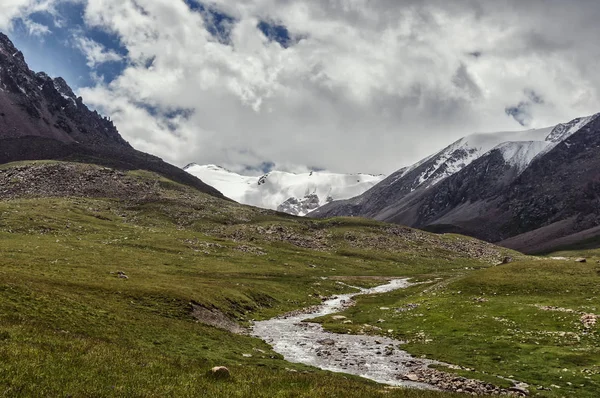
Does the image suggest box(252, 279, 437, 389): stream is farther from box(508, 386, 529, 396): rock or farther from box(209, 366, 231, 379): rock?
box(209, 366, 231, 379): rock

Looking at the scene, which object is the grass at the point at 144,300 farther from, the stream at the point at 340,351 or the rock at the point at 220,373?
the stream at the point at 340,351

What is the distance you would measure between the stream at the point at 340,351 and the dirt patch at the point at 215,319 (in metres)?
2.59

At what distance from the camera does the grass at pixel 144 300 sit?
18094 millimetres

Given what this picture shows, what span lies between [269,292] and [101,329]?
5218 cm

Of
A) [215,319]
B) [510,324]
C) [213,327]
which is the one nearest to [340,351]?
[213,327]

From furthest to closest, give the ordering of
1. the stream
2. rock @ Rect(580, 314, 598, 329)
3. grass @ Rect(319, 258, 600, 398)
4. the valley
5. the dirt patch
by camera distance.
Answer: the dirt patch
rock @ Rect(580, 314, 598, 329)
the stream
grass @ Rect(319, 258, 600, 398)
the valley

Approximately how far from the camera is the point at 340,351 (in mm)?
43000

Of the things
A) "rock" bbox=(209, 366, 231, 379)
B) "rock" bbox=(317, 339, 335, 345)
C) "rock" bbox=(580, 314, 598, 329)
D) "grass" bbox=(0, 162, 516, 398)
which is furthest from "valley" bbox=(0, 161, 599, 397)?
"rock" bbox=(317, 339, 335, 345)

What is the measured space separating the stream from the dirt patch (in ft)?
8.51

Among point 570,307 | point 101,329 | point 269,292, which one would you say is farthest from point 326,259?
point 101,329

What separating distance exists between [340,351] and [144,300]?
1046 inches

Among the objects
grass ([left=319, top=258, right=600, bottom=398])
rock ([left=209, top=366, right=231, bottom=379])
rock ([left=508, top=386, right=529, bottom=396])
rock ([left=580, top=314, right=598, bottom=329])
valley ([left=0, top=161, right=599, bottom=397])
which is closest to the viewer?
valley ([left=0, top=161, right=599, bottom=397])

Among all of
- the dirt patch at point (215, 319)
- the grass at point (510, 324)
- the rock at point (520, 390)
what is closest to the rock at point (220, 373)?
the rock at point (520, 390)

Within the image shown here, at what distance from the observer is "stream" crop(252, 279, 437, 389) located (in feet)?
114
